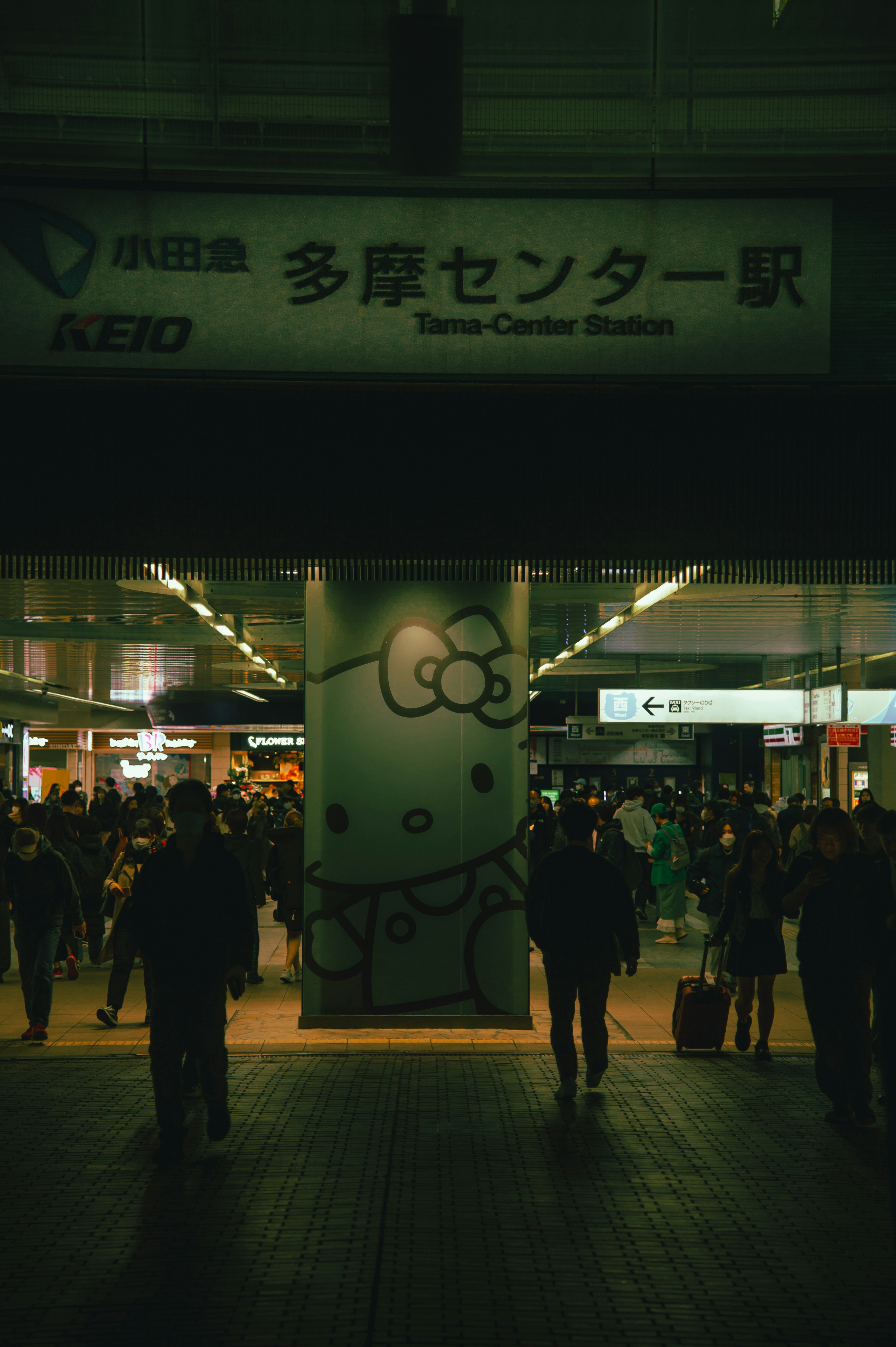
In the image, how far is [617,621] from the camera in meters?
13.4

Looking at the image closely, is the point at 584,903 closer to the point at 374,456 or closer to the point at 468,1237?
the point at 468,1237

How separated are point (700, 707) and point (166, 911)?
45.6ft

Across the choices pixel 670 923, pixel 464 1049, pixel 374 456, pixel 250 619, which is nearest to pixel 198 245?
pixel 374 456

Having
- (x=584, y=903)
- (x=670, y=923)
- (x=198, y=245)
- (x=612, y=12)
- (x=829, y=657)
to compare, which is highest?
(x=612, y=12)

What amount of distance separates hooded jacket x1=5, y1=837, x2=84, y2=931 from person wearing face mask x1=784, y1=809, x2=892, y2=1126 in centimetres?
507

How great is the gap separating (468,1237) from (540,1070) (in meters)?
2.71

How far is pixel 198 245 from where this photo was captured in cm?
678

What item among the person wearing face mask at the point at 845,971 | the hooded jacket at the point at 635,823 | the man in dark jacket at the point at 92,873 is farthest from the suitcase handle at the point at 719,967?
the man in dark jacket at the point at 92,873

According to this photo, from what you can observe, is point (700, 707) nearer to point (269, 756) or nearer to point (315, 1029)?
point (315, 1029)

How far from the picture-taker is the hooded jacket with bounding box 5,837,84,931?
785cm

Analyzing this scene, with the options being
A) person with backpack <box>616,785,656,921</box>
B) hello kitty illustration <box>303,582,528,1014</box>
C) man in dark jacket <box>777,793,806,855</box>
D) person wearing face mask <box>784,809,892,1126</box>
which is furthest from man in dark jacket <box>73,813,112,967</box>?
man in dark jacket <box>777,793,806,855</box>

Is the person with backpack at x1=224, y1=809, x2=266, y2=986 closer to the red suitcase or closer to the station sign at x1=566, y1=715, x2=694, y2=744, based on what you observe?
the red suitcase

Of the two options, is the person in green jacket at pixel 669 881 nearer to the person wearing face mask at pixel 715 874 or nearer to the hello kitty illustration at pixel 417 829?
the person wearing face mask at pixel 715 874

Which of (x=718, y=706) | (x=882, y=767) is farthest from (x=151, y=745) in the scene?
(x=882, y=767)
